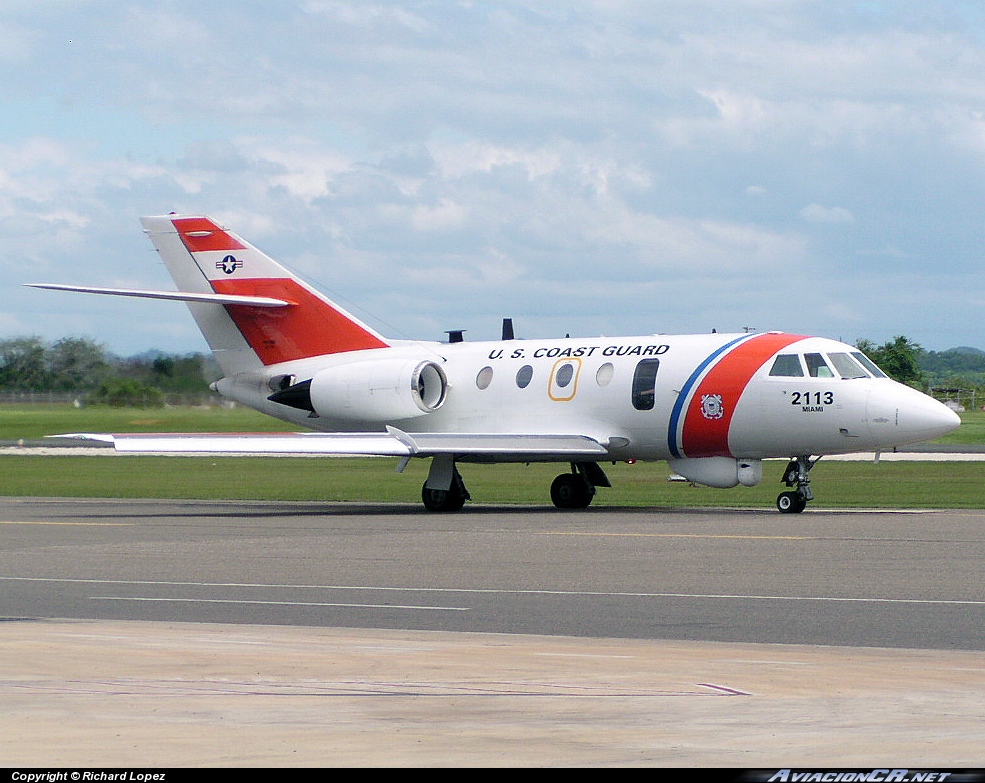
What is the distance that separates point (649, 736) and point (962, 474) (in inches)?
1421

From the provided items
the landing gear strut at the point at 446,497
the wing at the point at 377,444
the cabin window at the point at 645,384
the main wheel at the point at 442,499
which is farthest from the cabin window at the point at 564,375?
the main wheel at the point at 442,499

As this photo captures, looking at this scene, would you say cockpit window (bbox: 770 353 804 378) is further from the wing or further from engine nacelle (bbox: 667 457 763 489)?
the wing

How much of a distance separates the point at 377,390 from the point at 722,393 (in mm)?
7335

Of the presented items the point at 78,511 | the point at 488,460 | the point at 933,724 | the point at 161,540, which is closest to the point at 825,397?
the point at 488,460

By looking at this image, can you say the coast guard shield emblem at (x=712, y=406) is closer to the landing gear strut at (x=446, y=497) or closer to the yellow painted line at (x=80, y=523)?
the landing gear strut at (x=446, y=497)

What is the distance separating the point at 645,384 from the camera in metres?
28.3

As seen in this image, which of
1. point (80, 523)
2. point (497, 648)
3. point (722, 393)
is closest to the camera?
point (497, 648)

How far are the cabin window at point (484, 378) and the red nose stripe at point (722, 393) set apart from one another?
4744 mm

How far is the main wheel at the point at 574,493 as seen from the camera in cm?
3017

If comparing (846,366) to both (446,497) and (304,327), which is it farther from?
(304,327)

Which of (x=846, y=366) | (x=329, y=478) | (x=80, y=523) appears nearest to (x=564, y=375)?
(x=846, y=366)

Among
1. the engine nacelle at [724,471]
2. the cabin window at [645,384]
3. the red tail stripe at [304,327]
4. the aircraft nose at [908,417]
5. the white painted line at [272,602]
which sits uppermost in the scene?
the red tail stripe at [304,327]

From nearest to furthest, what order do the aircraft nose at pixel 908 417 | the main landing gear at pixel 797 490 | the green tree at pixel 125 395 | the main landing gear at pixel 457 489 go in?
the aircraft nose at pixel 908 417, the main landing gear at pixel 797 490, the main landing gear at pixel 457 489, the green tree at pixel 125 395
